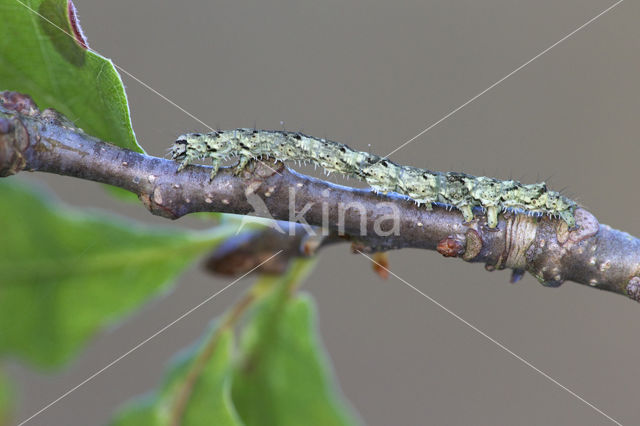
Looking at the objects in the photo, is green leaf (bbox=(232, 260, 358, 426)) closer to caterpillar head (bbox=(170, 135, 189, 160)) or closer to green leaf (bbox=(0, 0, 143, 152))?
caterpillar head (bbox=(170, 135, 189, 160))

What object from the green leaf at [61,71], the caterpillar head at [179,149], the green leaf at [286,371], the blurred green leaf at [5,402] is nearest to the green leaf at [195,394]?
the green leaf at [286,371]

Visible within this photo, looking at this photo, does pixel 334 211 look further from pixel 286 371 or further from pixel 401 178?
pixel 286 371

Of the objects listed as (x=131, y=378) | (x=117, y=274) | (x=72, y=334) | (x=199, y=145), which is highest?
(x=199, y=145)

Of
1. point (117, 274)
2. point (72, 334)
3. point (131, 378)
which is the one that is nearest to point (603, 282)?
point (117, 274)

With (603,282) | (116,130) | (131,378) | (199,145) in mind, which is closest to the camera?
(603,282)

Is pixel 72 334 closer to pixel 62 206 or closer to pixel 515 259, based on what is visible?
pixel 62 206

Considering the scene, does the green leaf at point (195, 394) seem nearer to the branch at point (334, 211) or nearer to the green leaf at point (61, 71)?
the branch at point (334, 211)
